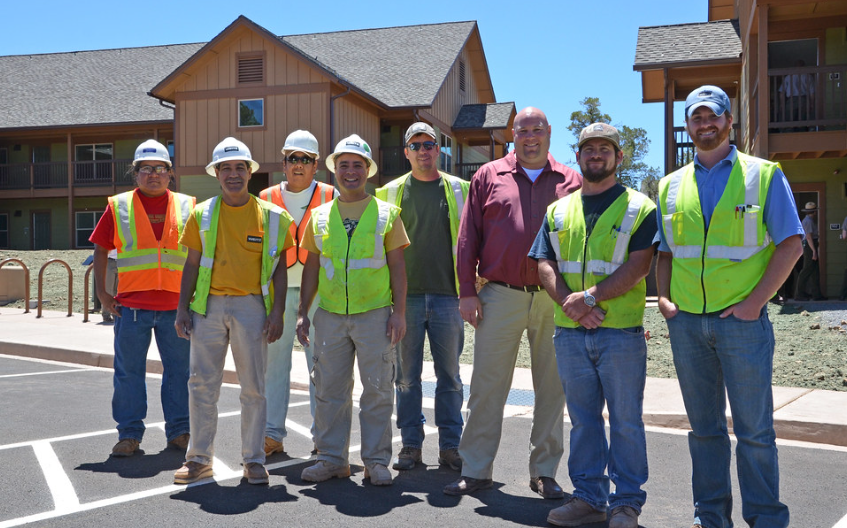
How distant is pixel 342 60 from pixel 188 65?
22.3 feet

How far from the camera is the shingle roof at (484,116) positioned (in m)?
31.4

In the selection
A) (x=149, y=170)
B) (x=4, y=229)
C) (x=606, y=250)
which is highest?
(x=4, y=229)

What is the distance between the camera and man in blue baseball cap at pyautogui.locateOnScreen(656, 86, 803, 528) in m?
3.89

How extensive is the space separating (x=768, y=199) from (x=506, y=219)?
1.66 meters

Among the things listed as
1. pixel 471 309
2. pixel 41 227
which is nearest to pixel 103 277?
pixel 471 309

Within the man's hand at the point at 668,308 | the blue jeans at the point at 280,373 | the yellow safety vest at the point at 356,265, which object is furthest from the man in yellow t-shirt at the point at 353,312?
the man's hand at the point at 668,308

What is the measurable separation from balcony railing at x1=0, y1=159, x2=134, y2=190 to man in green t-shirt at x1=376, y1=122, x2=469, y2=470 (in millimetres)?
29323

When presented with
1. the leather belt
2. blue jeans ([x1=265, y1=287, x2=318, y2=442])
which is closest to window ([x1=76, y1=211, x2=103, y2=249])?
blue jeans ([x1=265, y1=287, x2=318, y2=442])

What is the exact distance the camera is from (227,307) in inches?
210

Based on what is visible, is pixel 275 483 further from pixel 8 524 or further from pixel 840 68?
pixel 840 68

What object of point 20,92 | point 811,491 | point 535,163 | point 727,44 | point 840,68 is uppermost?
point 20,92

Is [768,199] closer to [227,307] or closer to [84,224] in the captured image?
[227,307]

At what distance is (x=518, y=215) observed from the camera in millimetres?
5121

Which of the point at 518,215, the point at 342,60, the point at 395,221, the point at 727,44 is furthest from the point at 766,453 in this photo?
the point at 342,60
